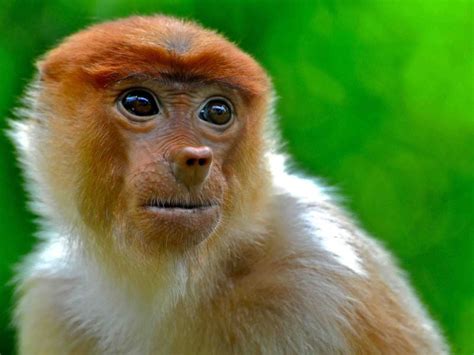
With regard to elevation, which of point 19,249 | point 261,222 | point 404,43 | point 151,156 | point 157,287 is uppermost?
point 404,43

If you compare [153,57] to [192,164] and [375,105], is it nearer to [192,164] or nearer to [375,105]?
[192,164]

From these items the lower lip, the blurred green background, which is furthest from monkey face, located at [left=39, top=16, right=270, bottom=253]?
the blurred green background

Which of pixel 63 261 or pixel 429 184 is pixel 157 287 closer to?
pixel 63 261

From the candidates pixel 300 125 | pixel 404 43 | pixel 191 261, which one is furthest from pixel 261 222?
pixel 404 43

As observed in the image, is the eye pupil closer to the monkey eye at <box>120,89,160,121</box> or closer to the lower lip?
the monkey eye at <box>120,89,160,121</box>

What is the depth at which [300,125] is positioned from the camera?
4957 millimetres

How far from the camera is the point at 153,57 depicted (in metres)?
3.46

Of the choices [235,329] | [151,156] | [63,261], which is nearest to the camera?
[151,156]

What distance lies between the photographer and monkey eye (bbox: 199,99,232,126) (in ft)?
11.5

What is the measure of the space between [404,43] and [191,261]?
6.68 ft

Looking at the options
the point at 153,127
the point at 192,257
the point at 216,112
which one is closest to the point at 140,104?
the point at 153,127

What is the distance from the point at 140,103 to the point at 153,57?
6.5 inches

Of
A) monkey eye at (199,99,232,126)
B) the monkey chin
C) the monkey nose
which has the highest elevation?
monkey eye at (199,99,232,126)

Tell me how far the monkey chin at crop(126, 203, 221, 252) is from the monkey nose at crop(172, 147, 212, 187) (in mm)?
111
